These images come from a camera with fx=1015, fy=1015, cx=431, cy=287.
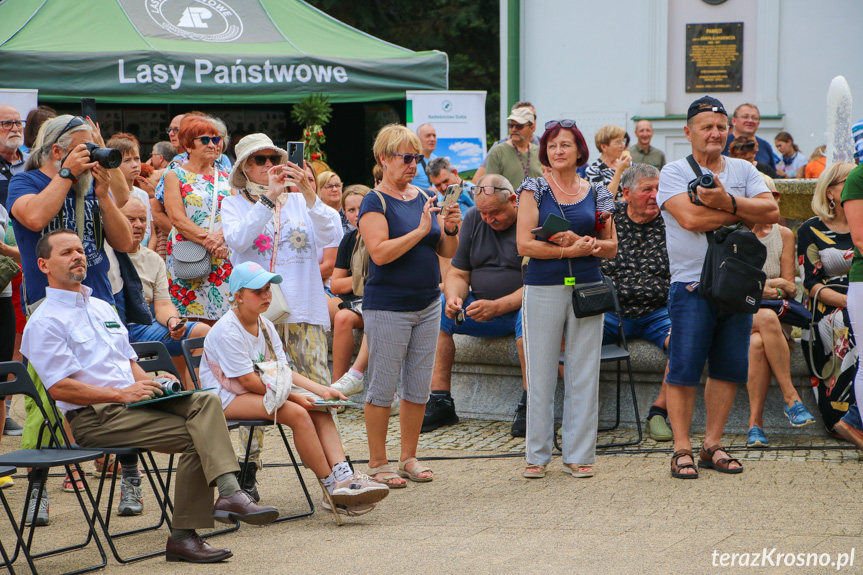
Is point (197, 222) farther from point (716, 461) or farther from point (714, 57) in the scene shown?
point (714, 57)

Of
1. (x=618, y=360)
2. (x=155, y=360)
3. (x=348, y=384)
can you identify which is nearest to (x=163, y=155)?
(x=348, y=384)

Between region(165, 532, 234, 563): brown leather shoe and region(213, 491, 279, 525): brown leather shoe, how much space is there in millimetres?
147

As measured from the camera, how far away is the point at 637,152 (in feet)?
41.3

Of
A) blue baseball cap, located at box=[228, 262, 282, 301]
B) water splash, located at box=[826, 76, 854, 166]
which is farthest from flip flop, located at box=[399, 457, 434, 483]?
water splash, located at box=[826, 76, 854, 166]

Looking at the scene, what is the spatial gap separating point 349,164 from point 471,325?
9.84 meters

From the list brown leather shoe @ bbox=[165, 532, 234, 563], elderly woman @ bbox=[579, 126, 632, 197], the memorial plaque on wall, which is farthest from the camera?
the memorial plaque on wall

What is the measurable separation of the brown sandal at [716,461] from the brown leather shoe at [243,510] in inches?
106

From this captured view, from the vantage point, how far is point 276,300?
221 inches

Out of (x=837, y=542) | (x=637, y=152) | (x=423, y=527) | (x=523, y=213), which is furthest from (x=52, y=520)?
(x=637, y=152)

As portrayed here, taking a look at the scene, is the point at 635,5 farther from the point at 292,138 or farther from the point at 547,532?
the point at 547,532

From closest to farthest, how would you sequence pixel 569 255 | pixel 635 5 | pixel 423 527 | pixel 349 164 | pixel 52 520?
1. pixel 423 527
2. pixel 52 520
3. pixel 569 255
4. pixel 635 5
5. pixel 349 164

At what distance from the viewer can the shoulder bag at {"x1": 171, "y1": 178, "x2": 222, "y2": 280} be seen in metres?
6.34

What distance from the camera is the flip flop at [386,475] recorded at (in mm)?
5730

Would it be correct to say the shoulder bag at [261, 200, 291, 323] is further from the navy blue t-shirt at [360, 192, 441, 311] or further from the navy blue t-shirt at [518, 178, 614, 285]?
the navy blue t-shirt at [518, 178, 614, 285]
